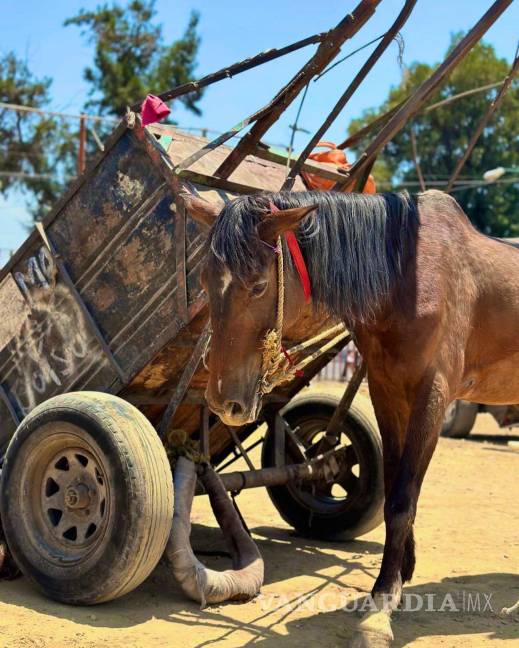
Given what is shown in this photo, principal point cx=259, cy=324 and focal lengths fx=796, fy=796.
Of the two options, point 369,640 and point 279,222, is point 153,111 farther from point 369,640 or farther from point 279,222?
point 369,640

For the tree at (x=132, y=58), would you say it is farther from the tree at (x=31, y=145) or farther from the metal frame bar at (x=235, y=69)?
the metal frame bar at (x=235, y=69)

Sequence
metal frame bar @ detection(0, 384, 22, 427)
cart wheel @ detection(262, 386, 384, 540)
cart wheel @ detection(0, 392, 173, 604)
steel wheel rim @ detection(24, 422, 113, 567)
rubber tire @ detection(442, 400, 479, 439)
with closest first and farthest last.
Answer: cart wheel @ detection(0, 392, 173, 604) < steel wheel rim @ detection(24, 422, 113, 567) < metal frame bar @ detection(0, 384, 22, 427) < cart wheel @ detection(262, 386, 384, 540) < rubber tire @ detection(442, 400, 479, 439)

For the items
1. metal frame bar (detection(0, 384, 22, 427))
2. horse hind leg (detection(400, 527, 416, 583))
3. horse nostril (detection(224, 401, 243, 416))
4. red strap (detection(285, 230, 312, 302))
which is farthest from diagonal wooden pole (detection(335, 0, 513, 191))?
metal frame bar (detection(0, 384, 22, 427))

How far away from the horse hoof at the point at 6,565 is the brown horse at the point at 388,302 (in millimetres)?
1688

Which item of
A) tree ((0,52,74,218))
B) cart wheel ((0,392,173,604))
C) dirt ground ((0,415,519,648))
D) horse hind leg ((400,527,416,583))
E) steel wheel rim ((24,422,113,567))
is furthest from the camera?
tree ((0,52,74,218))

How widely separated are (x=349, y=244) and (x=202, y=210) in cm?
74

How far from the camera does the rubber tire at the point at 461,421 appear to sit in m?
12.1

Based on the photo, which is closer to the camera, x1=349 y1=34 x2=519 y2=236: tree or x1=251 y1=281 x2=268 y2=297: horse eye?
x1=251 y1=281 x2=268 y2=297: horse eye

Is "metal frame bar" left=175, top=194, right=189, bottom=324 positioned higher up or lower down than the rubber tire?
higher up

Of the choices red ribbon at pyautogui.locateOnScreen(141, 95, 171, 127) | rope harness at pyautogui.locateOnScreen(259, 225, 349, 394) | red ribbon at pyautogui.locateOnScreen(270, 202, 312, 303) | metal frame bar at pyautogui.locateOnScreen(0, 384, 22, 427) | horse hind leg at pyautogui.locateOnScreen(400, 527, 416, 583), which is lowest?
horse hind leg at pyautogui.locateOnScreen(400, 527, 416, 583)

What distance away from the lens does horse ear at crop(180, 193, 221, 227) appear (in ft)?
12.6

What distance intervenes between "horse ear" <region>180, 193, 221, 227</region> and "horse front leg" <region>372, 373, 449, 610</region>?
4.35 feet

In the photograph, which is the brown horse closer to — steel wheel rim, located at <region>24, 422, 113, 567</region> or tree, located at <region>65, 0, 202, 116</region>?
steel wheel rim, located at <region>24, 422, 113, 567</region>

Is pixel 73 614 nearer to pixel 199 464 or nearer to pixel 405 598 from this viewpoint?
pixel 199 464
